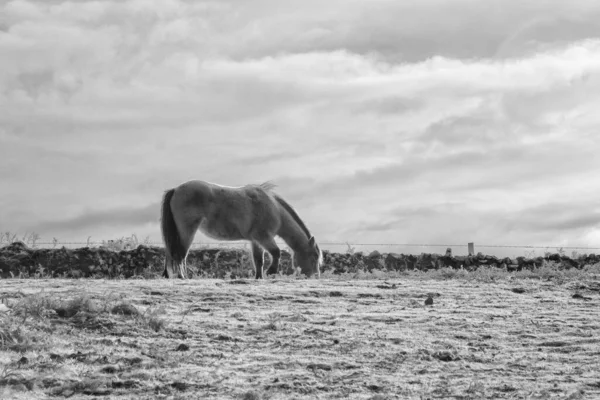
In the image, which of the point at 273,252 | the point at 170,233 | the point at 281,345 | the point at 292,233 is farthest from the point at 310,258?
the point at 281,345

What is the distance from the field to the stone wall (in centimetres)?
757

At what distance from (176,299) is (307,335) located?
2.18 m

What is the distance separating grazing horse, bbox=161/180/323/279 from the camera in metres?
17.8

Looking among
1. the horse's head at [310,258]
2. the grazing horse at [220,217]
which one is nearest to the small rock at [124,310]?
the grazing horse at [220,217]

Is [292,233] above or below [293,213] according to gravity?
below

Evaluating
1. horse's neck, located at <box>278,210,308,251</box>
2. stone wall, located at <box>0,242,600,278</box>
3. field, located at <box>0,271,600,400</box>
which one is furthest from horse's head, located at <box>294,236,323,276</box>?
field, located at <box>0,271,600,400</box>

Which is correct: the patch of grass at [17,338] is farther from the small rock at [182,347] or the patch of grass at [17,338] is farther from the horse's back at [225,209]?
the horse's back at [225,209]

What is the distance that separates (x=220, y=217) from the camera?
Result: 59.8 feet

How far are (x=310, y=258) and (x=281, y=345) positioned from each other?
37.6ft

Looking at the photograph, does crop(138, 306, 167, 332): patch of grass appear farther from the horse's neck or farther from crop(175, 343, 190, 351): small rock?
the horse's neck

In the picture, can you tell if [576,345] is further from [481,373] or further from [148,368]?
[148,368]

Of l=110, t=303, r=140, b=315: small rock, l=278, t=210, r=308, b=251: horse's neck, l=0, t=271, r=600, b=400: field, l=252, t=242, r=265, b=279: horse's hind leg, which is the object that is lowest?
l=0, t=271, r=600, b=400: field

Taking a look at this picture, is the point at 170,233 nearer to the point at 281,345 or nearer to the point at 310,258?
the point at 310,258

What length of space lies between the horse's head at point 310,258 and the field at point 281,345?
25.5 feet
